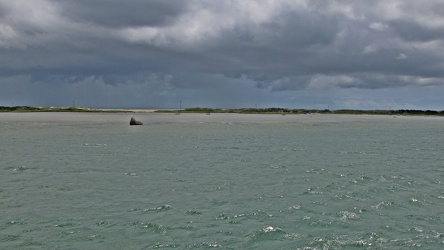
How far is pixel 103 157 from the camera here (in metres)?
37.7

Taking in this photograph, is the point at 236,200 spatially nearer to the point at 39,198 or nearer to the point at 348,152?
the point at 39,198

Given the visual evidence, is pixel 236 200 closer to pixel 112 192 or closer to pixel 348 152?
pixel 112 192

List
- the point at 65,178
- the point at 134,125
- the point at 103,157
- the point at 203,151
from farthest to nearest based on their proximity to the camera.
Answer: the point at 134,125 → the point at 203,151 → the point at 103,157 → the point at 65,178

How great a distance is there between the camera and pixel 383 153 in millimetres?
43750

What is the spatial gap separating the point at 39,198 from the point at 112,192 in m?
3.90

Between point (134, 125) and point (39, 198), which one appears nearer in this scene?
point (39, 198)

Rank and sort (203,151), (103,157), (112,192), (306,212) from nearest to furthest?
(306,212) < (112,192) < (103,157) < (203,151)

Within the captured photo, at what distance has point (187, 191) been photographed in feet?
74.3

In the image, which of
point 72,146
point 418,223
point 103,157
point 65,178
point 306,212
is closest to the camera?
point 418,223

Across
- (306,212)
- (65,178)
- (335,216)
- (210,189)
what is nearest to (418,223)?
(335,216)

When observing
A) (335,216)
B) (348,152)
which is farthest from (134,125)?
(335,216)

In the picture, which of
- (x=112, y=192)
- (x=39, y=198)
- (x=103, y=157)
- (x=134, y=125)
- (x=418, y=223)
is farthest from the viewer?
(x=134, y=125)

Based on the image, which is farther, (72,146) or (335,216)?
(72,146)

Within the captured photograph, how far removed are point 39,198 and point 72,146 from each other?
28.0 metres
